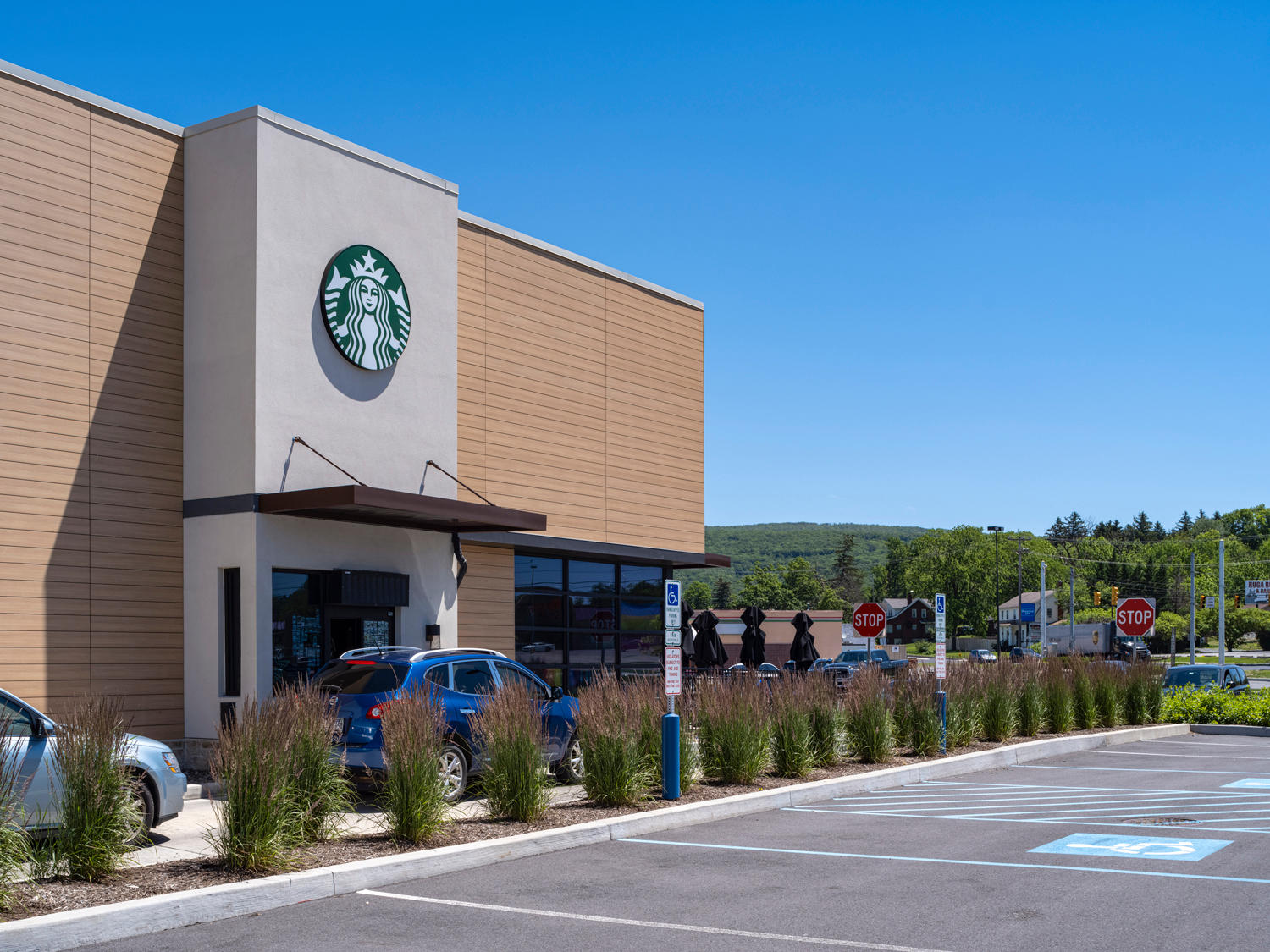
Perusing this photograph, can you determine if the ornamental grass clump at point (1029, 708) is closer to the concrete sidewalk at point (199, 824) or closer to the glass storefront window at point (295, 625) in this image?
the concrete sidewalk at point (199, 824)

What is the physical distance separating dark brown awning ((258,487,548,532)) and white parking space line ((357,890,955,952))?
288 inches

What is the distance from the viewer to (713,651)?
88.9 feet

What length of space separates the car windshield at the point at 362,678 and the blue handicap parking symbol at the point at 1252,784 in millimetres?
10506

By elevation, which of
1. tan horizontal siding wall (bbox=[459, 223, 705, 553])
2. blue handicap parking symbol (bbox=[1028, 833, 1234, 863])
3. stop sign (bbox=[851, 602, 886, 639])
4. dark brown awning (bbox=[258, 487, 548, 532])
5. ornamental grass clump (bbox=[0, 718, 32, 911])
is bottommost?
blue handicap parking symbol (bbox=[1028, 833, 1234, 863])

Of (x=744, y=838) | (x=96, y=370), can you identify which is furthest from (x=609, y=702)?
(x=96, y=370)

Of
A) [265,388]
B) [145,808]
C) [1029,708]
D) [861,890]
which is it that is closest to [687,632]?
[1029,708]

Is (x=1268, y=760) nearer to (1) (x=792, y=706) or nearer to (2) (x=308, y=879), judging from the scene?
(1) (x=792, y=706)

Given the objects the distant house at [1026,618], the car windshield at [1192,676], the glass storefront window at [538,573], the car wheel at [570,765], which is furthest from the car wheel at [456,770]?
the distant house at [1026,618]

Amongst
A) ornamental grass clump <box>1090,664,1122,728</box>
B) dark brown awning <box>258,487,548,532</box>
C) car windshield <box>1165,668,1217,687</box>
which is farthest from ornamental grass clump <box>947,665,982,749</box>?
car windshield <box>1165,668,1217,687</box>

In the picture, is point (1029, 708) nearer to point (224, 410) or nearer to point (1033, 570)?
point (224, 410)

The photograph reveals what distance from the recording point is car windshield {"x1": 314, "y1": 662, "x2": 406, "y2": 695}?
13.3m

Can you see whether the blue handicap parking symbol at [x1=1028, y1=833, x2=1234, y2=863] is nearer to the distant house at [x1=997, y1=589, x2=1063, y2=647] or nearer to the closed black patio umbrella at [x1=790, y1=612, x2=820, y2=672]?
the closed black patio umbrella at [x1=790, y1=612, x2=820, y2=672]

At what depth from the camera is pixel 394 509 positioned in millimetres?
16594

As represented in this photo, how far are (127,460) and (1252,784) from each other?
1519 cm
